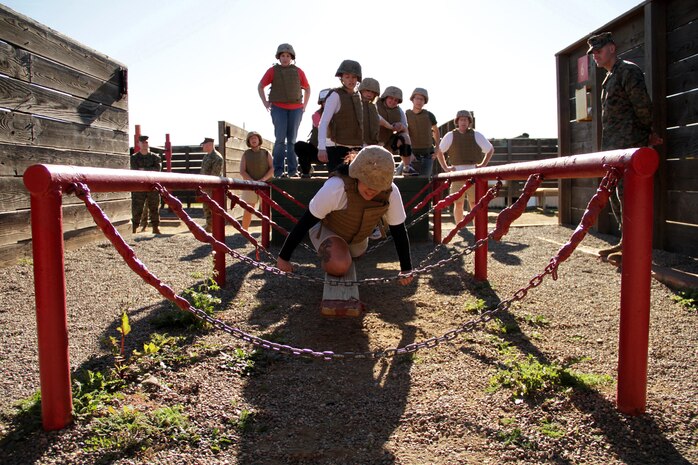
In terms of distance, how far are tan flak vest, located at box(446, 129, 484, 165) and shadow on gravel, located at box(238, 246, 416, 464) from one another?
15.8ft

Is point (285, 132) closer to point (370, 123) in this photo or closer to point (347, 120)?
point (370, 123)

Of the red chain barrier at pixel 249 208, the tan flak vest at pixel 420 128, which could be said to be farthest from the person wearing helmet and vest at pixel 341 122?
the tan flak vest at pixel 420 128

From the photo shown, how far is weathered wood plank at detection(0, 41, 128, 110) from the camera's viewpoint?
611 cm

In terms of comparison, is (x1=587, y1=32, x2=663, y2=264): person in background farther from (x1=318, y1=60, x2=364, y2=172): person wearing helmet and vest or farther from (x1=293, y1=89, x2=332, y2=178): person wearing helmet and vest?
(x1=293, y1=89, x2=332, y2=178): person wearing helmet and vest

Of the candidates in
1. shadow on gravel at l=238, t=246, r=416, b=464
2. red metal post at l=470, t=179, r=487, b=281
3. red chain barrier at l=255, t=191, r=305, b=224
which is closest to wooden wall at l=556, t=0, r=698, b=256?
red metal post at l=470, t=179, r=487, b=281

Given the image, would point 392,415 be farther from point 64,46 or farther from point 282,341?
point 64,46

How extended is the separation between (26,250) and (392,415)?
5090 mm

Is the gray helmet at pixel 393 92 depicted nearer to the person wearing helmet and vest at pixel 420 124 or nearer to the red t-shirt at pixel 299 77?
the person wearing helmet and vest at pixel 420 124

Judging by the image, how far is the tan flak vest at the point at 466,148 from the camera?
906 cm

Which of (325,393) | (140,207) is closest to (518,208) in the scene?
(325,393)

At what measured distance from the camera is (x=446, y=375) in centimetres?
317

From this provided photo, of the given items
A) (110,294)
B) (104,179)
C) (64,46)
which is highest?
(64,46)

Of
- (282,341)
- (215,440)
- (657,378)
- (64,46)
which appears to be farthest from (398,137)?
(215,440)

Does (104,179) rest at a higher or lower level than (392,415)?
higher
